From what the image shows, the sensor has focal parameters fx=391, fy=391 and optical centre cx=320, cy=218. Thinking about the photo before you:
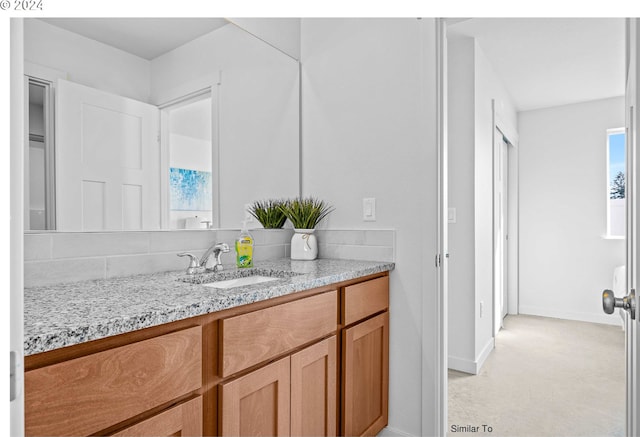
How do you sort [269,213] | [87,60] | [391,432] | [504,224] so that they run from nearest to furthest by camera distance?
[87,60], [391,432], [269,213], [504,224]

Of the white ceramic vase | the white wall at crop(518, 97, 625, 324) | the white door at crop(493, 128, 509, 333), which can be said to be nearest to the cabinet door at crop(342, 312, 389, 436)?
the white ceramic vase

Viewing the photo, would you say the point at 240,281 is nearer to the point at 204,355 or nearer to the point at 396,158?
the point at 204,355

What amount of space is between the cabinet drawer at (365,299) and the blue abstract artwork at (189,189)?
2.44 feet

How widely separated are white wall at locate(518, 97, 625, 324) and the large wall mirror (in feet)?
11.4

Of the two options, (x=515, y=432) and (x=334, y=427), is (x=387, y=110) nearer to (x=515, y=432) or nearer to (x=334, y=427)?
(x=334, y=427)

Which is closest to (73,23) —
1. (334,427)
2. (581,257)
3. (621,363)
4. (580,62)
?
(334,427)

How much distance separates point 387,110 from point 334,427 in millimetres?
1407

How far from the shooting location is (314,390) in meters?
1.39

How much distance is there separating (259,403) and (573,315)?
429 centimetres

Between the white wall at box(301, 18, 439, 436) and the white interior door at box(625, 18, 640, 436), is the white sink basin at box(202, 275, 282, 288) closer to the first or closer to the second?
the white wall at box(301, 18, 439, 436)

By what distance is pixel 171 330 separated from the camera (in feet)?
3.00

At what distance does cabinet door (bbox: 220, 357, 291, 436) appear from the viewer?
3.44ft

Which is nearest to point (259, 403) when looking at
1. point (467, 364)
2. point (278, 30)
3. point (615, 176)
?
point (278, 30)

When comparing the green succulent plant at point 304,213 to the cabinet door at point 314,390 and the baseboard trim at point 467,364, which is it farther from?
the baseboard trim at point 467,364
